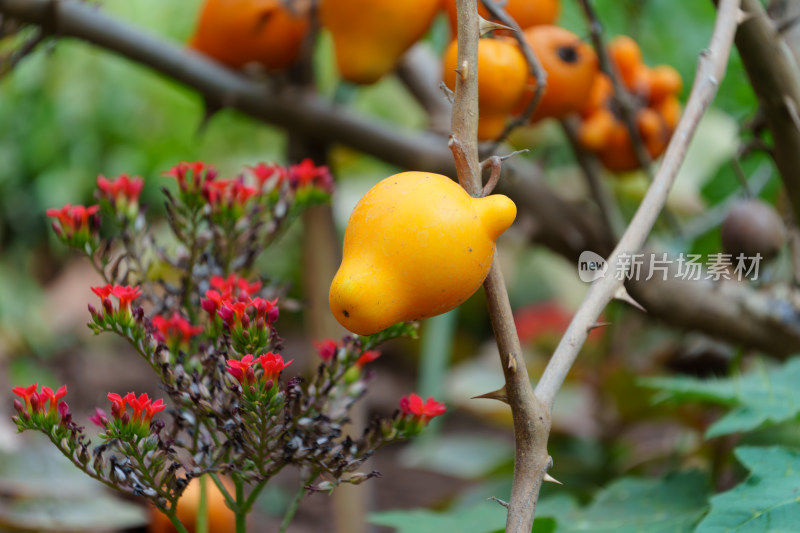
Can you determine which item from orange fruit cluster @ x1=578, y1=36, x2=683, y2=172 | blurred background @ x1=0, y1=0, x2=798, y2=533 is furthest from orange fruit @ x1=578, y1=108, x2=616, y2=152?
blurred background @ x1=0, y1=0, x2=798, y2=533

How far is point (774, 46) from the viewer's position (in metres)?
0.52

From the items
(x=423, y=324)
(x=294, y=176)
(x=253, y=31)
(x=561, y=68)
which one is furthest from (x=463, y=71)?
(x=423, y=324)

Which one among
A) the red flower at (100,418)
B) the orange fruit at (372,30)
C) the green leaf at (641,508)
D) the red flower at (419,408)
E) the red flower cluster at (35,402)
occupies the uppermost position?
the orange fruit at (372,30)

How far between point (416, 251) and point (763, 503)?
0.97 ft

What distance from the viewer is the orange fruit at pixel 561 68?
1.89 feet

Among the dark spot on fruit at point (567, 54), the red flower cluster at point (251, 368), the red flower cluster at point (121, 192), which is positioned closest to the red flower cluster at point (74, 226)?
the red flower cluster at point (121, 192)

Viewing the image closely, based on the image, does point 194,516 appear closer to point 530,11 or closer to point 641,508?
Result: point 641,508

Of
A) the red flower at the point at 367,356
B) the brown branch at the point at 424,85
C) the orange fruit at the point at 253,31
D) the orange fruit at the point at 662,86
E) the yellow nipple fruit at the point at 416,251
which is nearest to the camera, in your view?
the yellow nipple fruit at the point at 416,251

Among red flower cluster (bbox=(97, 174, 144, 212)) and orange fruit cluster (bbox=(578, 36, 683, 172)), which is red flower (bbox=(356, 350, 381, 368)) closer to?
red flower cluster (bbox=(97, 174, 144, 212))

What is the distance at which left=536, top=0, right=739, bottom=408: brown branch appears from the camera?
35cm

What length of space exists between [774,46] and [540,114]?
180 mm

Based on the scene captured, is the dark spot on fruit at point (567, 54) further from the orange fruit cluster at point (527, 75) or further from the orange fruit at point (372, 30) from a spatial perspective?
the orange fruit at point (372, 30)

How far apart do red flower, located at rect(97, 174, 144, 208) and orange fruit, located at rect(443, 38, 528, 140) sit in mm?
213

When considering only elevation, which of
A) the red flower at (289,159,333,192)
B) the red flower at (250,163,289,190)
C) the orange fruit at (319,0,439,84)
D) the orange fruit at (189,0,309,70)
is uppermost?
the orange fruit at (189,0,309,70)
